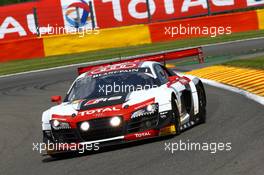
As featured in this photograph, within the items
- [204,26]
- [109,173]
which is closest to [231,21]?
[204,26]

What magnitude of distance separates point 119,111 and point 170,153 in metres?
1.14

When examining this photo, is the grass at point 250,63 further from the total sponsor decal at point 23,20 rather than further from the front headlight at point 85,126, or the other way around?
the total sponsor decal at point 23,20

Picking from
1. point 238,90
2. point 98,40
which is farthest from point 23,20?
point 238,90

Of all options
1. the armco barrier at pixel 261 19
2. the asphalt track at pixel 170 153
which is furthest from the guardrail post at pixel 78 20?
the asphalt track at pixel 170 153

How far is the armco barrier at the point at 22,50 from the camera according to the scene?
2728 cm

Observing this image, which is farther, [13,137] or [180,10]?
[180,10]

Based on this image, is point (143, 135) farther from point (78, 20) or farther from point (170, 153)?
point (78, 20)

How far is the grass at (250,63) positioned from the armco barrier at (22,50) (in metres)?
9.22

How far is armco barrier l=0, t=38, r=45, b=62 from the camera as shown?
89.5ft

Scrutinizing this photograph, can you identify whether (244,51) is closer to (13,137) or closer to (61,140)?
(13,137)

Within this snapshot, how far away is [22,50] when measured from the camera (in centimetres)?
2759

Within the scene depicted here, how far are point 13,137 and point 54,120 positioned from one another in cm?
263

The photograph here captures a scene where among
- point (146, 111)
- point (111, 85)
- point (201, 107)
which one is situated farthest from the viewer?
point (201, 107)

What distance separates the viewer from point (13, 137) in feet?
40.2
